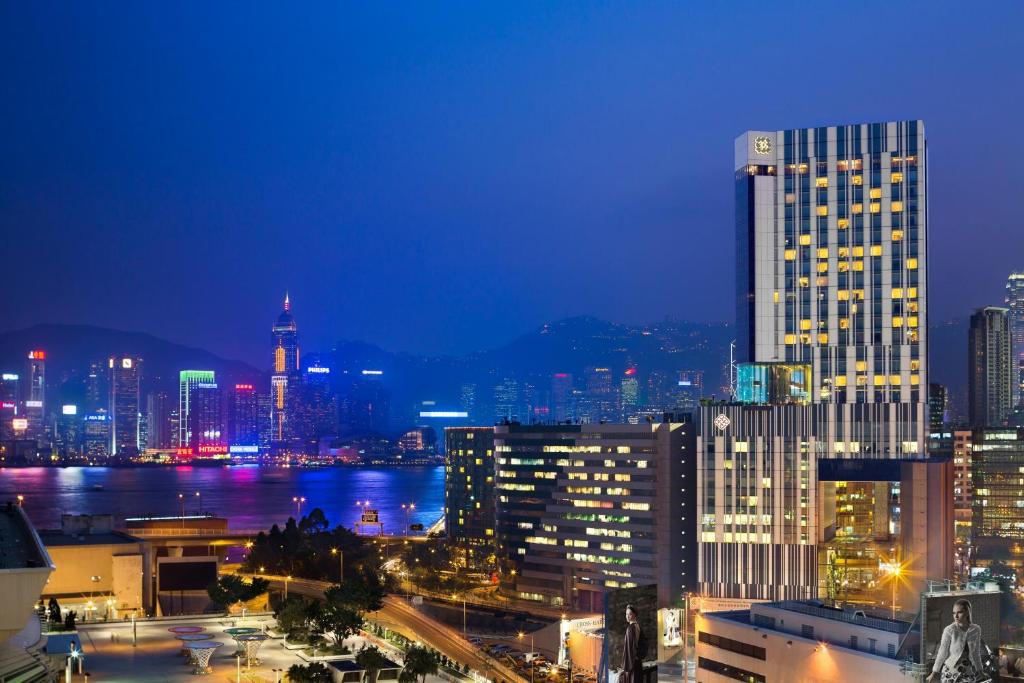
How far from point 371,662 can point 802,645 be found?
30.5ft

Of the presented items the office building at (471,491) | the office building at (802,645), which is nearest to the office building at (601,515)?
the office building at (471,491)

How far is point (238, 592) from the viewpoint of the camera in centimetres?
3791

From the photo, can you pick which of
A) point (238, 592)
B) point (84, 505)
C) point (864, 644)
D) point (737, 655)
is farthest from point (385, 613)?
point (84, 505)

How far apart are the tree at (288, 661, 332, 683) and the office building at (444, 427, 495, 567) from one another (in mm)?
52401

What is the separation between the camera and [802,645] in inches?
1116

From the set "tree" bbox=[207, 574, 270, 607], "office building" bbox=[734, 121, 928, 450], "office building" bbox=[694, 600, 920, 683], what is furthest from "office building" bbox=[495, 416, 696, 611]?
"office building" bbox=[694, 600, 920, 683]

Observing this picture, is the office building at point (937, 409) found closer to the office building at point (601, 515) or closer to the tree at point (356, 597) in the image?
the office building at point (601, 515)

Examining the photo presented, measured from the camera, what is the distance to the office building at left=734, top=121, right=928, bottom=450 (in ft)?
191

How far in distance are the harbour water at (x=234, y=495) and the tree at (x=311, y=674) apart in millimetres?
71009

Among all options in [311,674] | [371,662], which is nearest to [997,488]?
[371,662]

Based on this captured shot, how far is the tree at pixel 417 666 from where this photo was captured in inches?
1036

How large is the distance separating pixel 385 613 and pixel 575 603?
21873 mm

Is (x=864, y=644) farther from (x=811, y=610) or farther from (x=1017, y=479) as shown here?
(x=1017, y=479)

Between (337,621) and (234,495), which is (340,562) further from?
(234,495)
